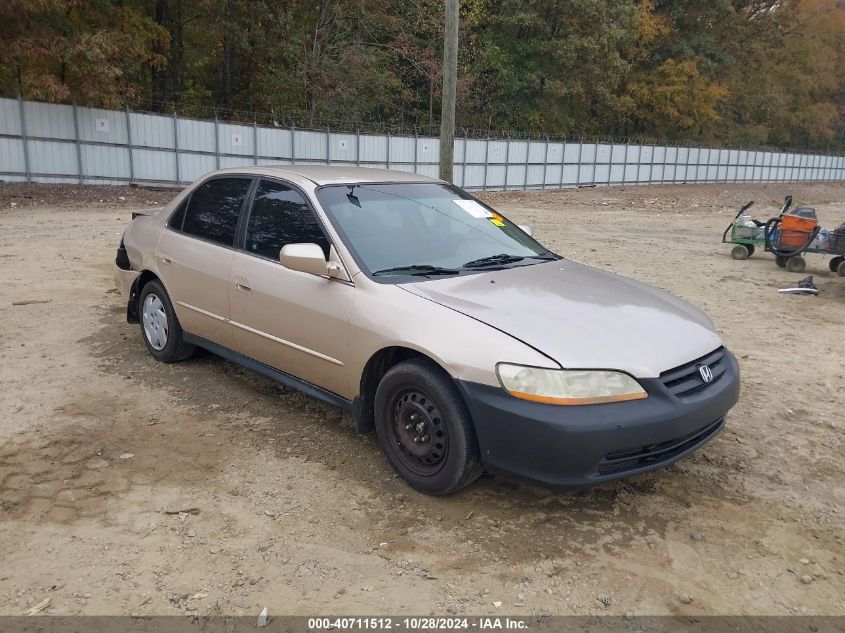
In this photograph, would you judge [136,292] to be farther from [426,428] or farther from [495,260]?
[426,428]

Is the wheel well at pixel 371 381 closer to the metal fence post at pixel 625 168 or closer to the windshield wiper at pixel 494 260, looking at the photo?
Answer: the windshield wiper at pixel 494 260

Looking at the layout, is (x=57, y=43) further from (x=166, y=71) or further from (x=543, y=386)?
(x=543, y=386)

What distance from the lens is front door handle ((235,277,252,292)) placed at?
432 cm

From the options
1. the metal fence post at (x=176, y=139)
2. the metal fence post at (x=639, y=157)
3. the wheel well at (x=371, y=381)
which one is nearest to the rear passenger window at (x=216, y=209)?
the wheel well at (x=371, y=381)

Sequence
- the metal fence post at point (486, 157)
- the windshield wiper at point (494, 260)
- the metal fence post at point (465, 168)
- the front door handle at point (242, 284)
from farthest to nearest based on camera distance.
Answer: the metal fence post at point (486, 157), the metal fence post at point (465, 168), the front door handle at point (242, 284), the windshield wiper at point (494, 260)

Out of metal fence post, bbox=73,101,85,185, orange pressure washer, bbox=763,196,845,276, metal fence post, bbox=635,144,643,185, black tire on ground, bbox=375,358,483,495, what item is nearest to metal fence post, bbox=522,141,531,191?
metal fence post, bbox=635,144,643,185

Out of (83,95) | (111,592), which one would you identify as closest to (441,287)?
(111,592)

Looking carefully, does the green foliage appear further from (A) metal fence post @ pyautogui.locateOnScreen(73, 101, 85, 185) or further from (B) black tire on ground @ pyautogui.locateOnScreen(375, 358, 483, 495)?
(B) black tire on ground @ pyautogui.locateOnScreen(375, 358, 483, 495)

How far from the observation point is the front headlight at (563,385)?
2977mm

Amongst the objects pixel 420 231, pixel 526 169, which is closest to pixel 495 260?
pixel 420 231

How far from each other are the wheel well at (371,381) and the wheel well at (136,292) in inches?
99.0

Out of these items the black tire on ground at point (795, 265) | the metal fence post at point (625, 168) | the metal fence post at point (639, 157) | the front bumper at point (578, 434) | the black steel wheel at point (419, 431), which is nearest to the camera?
the front bumper at point (578, 434)

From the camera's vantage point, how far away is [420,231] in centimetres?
422

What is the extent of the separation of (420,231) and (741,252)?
32.1ft
